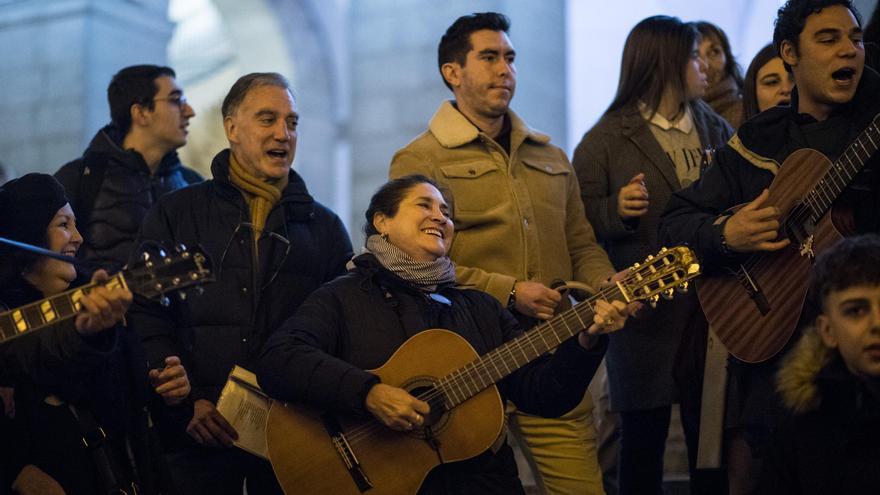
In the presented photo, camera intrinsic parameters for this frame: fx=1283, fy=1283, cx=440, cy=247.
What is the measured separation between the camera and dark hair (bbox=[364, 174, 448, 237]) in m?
4.75

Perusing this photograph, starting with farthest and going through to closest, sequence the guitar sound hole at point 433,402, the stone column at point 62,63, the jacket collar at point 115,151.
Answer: the stone column at point 62,63 < the jacket collar at point 115,151 < the guitar sound hole at point 433,402

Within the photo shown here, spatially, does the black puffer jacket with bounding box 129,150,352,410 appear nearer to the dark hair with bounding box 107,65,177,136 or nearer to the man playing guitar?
the dark hair with bounding box 107,65,177,136

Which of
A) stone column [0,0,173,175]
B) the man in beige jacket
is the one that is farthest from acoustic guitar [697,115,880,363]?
stone column [0,0,173,175]

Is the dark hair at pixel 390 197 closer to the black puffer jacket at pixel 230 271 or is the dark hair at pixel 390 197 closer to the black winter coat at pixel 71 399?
the black puffer jacket at pixel 230 271

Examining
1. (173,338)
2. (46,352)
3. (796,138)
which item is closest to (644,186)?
(796,138)

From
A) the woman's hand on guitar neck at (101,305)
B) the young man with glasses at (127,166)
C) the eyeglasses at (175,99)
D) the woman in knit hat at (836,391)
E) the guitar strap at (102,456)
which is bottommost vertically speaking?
the woman in knit hat at (836,391)

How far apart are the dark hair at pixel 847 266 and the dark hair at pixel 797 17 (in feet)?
3.73

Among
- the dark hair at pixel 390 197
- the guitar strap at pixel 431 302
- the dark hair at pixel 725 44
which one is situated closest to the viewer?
the guitar strap at pixel 431 302

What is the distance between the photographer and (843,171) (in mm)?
4098

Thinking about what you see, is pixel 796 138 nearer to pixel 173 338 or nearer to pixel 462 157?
pixel 462 157

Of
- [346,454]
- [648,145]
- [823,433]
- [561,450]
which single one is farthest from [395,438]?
[648,145]

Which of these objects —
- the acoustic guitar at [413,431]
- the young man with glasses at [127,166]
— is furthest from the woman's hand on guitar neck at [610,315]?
the young man with glasses at [127,166]

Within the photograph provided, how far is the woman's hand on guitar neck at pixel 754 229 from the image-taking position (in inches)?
164

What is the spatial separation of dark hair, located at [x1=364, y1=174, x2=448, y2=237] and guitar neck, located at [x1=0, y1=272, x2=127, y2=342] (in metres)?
1.25
